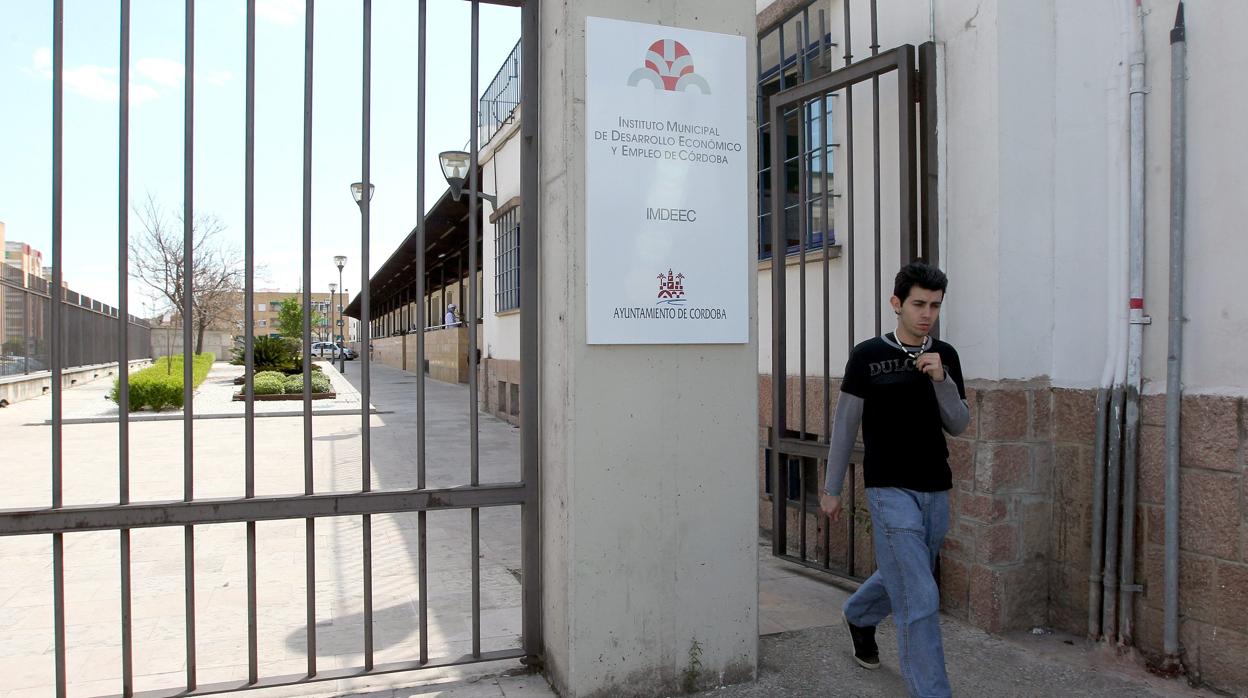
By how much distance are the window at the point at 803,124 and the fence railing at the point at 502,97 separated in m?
6.87

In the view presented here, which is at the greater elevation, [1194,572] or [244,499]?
[244,499]

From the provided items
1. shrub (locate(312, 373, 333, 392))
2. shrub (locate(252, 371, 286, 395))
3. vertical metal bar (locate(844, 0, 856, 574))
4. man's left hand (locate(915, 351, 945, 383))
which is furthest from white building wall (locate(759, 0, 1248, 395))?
shrub (locate(252, 371, 286, 395))

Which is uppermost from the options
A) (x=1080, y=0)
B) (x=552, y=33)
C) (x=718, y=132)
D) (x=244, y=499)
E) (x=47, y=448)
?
(x=1080, y=0)

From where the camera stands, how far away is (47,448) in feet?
41.2

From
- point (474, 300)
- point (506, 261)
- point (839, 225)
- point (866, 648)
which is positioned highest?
point (506, 261)

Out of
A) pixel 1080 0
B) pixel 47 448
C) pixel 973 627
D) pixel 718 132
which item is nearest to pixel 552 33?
pixel 718 132

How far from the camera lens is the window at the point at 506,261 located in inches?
581

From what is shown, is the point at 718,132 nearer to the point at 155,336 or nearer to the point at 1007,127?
the point at 1007,127

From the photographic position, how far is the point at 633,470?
3.59 m

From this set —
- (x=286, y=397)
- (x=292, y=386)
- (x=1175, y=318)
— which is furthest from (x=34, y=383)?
(x=1175, y=318)

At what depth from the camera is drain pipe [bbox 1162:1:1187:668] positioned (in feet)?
12.4

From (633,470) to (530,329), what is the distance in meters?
0.83

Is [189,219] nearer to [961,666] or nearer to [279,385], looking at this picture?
[961,666]

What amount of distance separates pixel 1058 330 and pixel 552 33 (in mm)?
3071
